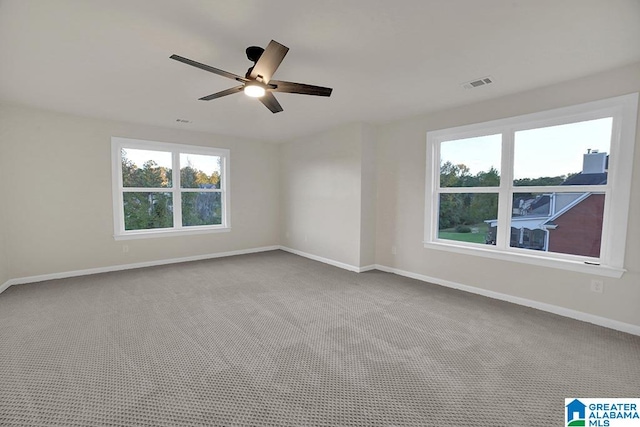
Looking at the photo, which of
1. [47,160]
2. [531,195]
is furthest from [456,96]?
[47,160]

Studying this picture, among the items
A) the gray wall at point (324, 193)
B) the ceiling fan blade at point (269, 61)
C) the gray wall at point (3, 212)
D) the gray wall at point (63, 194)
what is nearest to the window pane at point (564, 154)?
the gray wall at point (324, 193)

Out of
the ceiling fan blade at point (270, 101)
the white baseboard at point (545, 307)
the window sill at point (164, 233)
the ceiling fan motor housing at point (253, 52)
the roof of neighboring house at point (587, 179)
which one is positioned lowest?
the white baseboard at point (545, 307)

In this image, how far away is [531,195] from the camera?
324cm

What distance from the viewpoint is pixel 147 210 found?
4.96 metres

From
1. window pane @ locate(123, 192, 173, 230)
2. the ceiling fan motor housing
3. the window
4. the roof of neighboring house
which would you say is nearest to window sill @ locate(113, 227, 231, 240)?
the window

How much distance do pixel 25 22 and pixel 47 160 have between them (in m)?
2.85

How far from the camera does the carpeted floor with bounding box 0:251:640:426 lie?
66.0 inches

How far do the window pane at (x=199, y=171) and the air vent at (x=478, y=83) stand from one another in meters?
4.50

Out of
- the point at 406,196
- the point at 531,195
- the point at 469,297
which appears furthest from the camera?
the point at 406,196

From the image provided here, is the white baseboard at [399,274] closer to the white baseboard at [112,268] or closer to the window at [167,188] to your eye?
the white baseboard at [112,268]

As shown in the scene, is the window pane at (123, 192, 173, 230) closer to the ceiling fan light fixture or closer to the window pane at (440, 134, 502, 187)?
the ceiling fan light fixture

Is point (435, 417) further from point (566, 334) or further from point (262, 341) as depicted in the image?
point (566, 334)

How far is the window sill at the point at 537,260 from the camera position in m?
2.71

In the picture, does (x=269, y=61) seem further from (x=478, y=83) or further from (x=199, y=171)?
(x=199, y=171)
